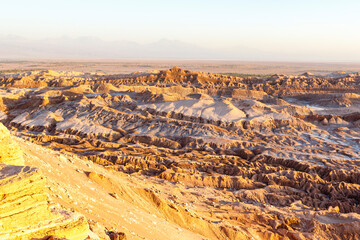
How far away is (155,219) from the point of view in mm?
12477

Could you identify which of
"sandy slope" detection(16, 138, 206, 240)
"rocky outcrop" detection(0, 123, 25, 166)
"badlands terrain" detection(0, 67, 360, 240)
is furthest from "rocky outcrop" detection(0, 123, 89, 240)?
"sandy slope" detection(16, 138, 206, 240)

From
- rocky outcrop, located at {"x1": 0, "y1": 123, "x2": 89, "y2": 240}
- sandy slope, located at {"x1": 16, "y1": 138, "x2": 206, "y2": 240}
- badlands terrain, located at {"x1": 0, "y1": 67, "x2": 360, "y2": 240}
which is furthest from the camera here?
sandy slope, located at {"x1": 16, "y1": 138, "x2": 206, "y2": 240}

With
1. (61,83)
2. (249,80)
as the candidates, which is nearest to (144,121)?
(61,83)

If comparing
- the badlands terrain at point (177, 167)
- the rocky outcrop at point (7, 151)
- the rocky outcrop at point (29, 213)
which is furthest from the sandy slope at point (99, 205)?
the rocky outcrop at point (29, 213)

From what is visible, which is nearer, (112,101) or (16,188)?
(16,188)

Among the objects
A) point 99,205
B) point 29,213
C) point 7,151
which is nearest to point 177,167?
point 99,205

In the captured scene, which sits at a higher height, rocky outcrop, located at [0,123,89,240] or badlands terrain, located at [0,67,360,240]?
rocky outcrop, located at [0,123,89,240]

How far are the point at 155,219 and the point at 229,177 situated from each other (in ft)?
37.6

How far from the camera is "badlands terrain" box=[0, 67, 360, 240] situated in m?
8.99

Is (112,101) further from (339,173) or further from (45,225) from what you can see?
(45,225)

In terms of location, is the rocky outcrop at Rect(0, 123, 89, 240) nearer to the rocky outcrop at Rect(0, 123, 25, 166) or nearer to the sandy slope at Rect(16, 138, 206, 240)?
the rocky outcrop at Rect(0, 123, 25, 166)

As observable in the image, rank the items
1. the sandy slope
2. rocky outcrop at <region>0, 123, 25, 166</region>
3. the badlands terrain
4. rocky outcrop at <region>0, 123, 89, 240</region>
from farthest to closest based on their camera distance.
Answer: the sandy slope, the badlands terrain, rocky outcrop at <region>0, 123, 25, 166</region>, rocky outcrop at <region>0, 123, 89, 240</region>

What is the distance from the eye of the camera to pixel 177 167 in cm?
2481

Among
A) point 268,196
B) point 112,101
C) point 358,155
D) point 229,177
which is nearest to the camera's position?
point 268,196
